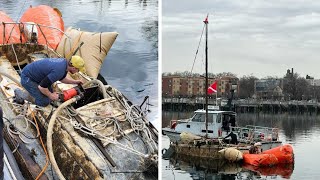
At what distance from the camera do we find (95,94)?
341cm

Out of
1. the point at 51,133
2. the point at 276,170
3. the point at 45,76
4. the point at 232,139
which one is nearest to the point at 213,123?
the point at 232,139

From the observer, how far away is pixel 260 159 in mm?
10547

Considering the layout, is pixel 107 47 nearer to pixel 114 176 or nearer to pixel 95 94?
pixel 95 94

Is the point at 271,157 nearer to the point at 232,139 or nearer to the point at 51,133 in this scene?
the point at 232,139

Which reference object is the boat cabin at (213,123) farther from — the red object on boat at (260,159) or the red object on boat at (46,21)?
the red object on boat at (46,21)

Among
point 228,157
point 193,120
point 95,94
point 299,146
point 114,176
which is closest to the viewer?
point 114,176

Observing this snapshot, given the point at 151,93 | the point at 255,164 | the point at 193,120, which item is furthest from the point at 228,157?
the point at 151,93

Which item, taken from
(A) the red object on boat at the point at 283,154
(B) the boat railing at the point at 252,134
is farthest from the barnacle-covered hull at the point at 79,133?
(B) the boat railing at the point at 252,134

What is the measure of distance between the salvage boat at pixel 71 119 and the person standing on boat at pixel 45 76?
9 cm

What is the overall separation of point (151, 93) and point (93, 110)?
0.43 metres

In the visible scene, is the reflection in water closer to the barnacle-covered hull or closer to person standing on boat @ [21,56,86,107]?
the barnacle-covered hull

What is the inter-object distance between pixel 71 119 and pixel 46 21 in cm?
74

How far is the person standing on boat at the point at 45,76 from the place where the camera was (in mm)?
2863

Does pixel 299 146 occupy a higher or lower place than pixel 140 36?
lower
